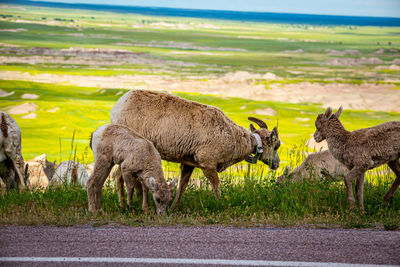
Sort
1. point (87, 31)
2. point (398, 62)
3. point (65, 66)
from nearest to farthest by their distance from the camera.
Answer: point (65, 66) → point (398, 62) → point (87, 31)

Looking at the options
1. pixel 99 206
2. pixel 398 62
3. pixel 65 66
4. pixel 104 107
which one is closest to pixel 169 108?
pixel 99 206

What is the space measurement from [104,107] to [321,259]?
2189 inches

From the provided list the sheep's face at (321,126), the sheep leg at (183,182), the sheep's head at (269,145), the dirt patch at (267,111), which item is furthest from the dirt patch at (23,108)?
the sheep's face at (321,126)

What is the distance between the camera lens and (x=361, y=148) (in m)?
7.77

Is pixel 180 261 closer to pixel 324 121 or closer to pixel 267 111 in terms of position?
pixel 324 121

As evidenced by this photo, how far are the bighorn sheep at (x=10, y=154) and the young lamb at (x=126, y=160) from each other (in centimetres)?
296

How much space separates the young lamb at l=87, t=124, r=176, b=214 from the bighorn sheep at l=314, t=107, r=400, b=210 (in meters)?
2.67

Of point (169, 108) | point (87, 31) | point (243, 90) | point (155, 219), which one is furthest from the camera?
point (87, 31)

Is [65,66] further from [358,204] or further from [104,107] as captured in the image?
[358,204]

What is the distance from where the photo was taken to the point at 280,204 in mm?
8102

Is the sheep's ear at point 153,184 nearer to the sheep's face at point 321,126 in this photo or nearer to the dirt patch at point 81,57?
the sheep's face at point 321,126

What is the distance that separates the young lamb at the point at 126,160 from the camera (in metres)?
7.80

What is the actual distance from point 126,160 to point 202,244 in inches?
96.6

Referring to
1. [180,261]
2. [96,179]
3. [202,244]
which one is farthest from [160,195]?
[180,261]
